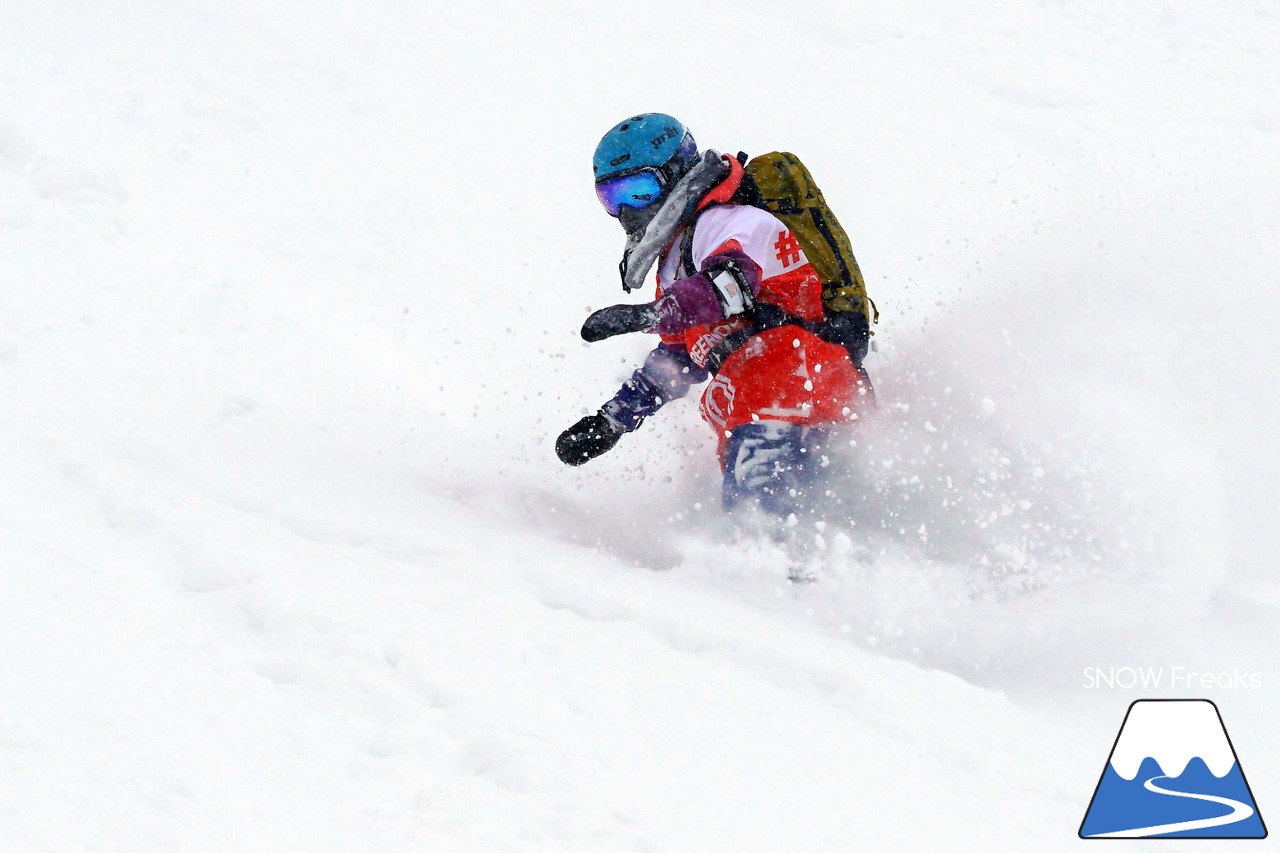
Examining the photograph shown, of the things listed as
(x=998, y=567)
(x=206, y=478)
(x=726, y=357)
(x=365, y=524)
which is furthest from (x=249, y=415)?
(x=998, y=567)

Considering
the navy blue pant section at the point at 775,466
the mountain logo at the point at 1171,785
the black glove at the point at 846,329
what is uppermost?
the black glove at the point at 846,329

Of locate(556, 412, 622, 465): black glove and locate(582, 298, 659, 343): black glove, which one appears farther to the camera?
locate(556, 412, 622, 465): black glove

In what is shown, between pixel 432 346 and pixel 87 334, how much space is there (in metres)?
1.96

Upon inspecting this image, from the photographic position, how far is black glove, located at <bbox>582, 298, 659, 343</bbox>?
4.01 metres

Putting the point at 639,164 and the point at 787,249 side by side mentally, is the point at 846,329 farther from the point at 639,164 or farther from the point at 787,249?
the point at 639,164

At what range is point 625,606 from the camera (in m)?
3.56

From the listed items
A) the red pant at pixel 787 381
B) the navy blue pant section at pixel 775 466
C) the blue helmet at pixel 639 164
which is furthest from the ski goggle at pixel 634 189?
the navy blue pant section at pixel 775 466

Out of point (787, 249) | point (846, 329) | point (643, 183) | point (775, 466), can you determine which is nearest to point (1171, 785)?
point (775, 466)

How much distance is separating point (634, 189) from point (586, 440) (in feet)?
3.64

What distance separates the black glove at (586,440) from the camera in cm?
467

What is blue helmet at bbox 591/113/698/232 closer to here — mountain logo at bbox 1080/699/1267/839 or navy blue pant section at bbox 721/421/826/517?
navy blue pant section at bbox 721/421/826/517

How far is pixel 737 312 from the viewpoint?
4059 millimetres

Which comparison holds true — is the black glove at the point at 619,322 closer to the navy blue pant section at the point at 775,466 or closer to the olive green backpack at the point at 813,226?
the navy blue pant section at the point at 775,466

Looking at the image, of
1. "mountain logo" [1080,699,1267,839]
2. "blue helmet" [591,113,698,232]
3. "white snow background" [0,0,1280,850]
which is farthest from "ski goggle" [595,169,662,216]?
"mountain logo" [1080,699,1267,839]
